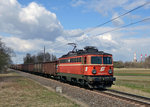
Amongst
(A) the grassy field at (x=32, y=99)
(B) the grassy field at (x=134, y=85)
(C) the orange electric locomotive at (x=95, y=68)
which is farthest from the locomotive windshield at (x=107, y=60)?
(A) the grassy field at (x=32, y=99)

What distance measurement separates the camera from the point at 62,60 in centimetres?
2450

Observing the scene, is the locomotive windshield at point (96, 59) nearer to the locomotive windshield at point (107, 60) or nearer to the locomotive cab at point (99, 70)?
the locomotive cab at point (99, 70)

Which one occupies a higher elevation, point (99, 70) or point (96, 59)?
point (96, 59)

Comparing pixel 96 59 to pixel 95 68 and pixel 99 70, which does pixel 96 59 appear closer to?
pixel 95 68

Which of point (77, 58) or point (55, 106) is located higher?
point (77, 58)

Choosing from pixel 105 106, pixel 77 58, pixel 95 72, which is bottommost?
pixel 105 106

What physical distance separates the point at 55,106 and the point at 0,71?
164ft

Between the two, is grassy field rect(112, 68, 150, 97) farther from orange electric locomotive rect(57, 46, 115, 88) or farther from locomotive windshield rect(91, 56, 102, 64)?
locomotive windshield rect(91, 56, 102, 64)

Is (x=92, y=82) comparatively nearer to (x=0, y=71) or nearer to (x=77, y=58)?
(x=77, y=58)

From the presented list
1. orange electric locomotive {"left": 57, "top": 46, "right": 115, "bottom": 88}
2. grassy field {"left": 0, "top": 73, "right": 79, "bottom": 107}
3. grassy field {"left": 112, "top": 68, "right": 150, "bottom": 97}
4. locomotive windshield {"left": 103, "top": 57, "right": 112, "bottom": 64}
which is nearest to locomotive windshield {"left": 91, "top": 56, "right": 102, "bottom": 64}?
orange electric locomotive {"left": 57, "top": 46, "right": 115, "bottom": 88}

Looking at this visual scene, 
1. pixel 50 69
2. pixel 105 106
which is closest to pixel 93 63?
pixel 105 106

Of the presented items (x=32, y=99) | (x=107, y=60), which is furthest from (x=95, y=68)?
(x=32, y=99)

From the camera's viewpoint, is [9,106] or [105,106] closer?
[9,106]

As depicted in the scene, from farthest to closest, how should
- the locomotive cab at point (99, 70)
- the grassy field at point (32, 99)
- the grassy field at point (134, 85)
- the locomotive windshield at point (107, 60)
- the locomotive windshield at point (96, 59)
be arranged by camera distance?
1. the locomotive windshield at point (107, 60)
2. the grassy field at point (134, 85)
3. the locomotive windshield at point (96, 59)
4. the locomotive cab at point (99, 70)
5. the grassy field at point (32, 99)
